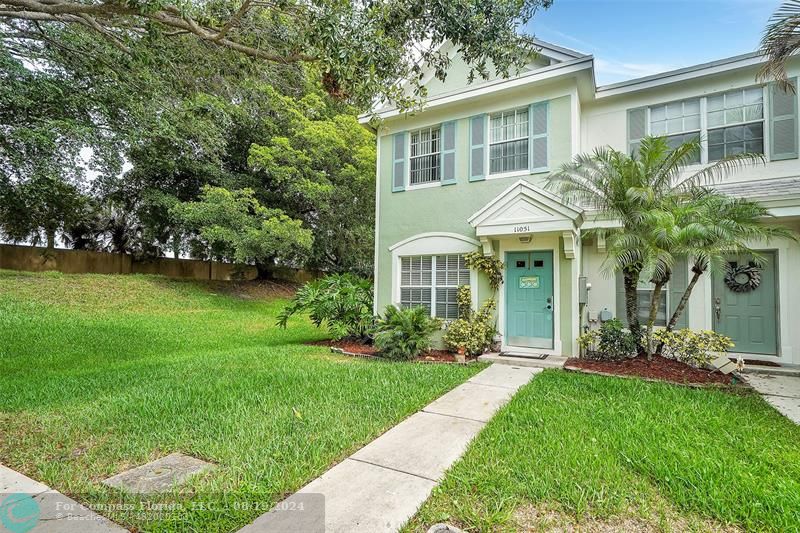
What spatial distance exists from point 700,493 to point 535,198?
232 inches

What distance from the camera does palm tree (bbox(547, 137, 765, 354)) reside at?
263 inches

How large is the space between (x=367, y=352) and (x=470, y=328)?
2.38m

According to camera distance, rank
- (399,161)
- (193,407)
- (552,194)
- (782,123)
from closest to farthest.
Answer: (193,407) < (782,123) < (552,194) < (399,161)

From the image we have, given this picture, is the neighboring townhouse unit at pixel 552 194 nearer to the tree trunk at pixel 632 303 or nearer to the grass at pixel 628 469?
the tree trunk at pixel 632 303

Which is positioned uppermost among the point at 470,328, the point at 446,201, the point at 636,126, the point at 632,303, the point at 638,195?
the point at 636,126

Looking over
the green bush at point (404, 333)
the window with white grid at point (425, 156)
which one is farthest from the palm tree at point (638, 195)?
the green bush at point (404, 333)

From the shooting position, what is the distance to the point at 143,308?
14719 millimetres

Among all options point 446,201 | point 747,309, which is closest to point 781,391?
point 747,309

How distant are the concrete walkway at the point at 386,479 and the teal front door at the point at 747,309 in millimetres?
6300

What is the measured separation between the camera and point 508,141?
9.09 metres

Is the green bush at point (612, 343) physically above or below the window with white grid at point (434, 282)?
below

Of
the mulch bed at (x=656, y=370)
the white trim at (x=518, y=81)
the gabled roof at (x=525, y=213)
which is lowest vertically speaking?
the mulch bed at (x=656, y=370)

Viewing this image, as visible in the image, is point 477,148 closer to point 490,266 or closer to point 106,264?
point 490,266

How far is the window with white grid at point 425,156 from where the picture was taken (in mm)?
9953
